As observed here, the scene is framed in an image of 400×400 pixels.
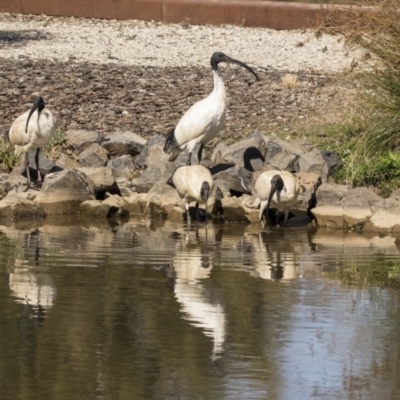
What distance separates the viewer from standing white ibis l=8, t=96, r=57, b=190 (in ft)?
42.6

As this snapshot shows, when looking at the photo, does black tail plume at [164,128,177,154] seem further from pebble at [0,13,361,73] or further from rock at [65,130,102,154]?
pebble at [0,13,361,73]

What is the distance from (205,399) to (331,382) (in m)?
0.70

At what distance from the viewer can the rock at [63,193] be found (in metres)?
12.1

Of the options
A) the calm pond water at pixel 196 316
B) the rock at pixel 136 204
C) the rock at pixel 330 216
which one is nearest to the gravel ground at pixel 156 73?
the rock at pixel 330 216

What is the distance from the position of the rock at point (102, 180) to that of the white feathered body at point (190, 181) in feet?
2.00

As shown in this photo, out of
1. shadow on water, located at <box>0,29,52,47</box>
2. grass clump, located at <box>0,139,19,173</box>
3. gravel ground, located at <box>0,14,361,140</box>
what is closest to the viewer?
grass clump, located at <box>0,139,19,173</box>

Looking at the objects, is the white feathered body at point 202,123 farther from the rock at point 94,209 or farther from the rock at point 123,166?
the rock at point 94,209

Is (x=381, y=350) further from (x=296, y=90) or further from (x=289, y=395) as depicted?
(x=296, y=90)

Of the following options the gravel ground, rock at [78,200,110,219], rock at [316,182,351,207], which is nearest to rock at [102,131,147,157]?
the gravel ground

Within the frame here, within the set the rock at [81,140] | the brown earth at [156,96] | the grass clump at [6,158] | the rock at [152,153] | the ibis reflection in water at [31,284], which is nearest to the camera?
the ibis reflection in water at [31,284]

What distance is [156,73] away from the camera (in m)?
17.3

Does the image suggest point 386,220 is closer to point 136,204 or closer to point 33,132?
point 136,204

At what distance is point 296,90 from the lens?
16266mm

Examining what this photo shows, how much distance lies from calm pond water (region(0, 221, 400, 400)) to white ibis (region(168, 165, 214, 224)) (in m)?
0.55
